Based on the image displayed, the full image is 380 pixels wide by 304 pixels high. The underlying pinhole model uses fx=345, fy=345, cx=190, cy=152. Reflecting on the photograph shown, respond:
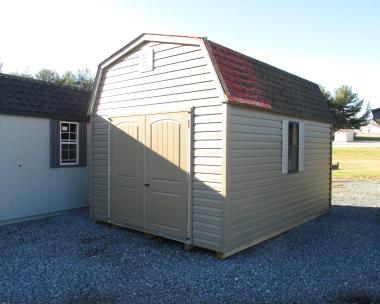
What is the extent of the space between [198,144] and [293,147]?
9.14ft

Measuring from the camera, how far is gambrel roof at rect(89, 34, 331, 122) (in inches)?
218

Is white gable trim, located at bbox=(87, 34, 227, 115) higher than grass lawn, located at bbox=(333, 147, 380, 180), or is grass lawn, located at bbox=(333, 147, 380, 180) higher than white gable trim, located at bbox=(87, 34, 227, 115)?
white gable trim, located at bbox=(87, 34, 227, 115)

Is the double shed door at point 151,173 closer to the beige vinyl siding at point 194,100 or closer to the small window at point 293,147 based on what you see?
the beige vinyl siding at point 194,100

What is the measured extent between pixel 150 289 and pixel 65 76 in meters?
43.0

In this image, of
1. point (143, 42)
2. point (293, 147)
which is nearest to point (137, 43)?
point (143, 42)

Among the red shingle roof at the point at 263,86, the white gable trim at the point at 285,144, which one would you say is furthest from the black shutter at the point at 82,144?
the white gable trim at the point at 285,144

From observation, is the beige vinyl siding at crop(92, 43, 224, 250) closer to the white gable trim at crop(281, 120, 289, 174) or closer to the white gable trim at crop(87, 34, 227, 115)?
the white gable trim at crop(87, 34, 227, 115)

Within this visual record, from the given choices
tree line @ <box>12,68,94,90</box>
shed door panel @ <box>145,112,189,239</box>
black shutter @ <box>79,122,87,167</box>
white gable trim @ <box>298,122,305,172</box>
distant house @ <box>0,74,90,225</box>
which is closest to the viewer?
shed door panel @ <box>145,112,189,239</box>

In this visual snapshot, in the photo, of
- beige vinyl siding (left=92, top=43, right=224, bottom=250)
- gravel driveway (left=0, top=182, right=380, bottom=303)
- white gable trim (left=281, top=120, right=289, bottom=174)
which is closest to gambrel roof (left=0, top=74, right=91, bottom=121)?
beige vinyl siding (left=92, top=43, right=224, bottom=250)

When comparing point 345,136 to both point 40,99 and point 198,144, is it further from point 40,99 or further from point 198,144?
point 198,144

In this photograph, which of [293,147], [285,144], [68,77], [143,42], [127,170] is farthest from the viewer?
[68,77]

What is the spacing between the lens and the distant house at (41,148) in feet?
24.5

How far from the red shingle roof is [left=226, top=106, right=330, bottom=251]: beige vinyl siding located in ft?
0.68

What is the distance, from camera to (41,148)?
809 centimetres
